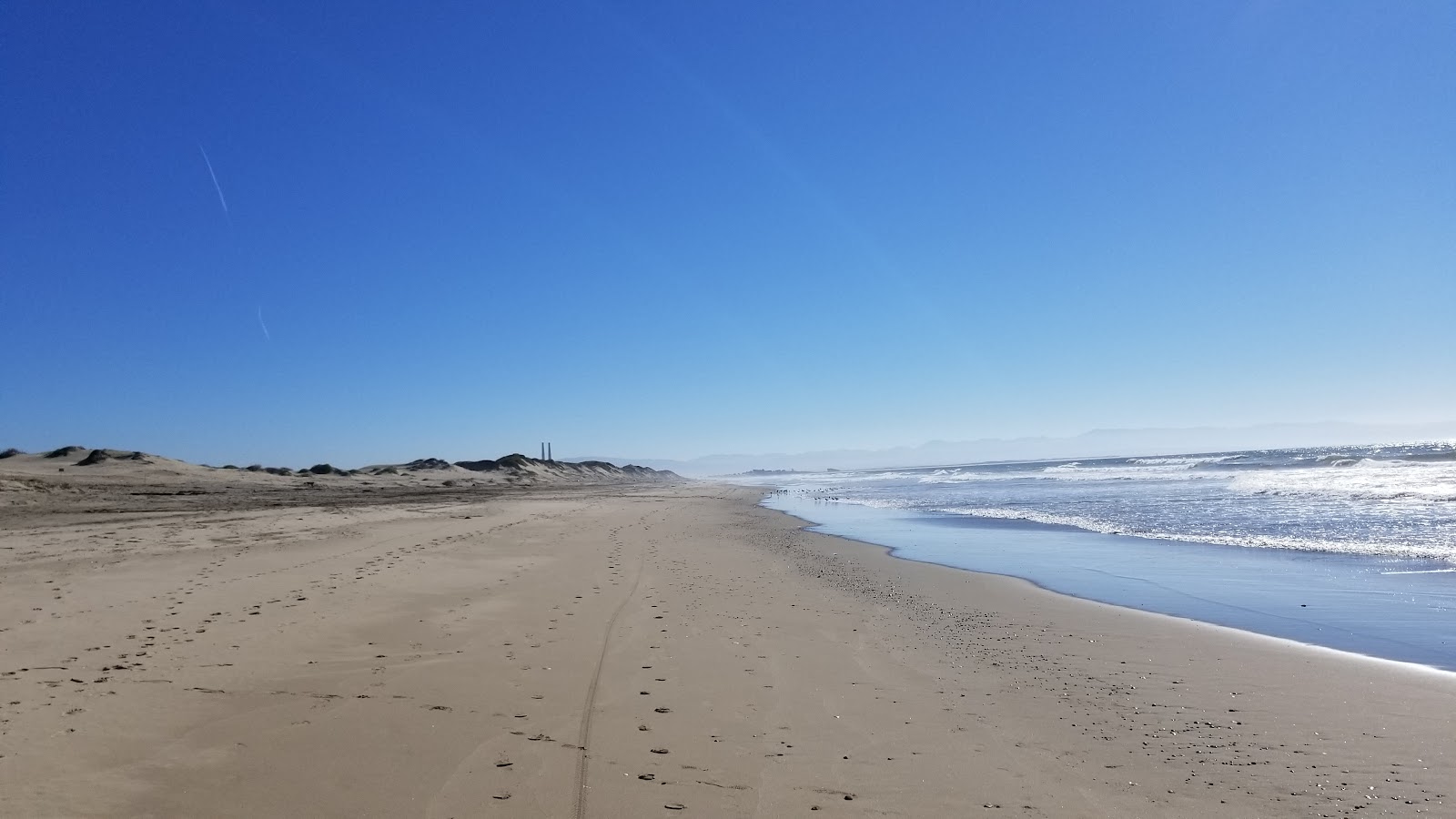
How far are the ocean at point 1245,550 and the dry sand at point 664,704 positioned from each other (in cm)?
138

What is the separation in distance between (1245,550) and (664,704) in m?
14.8

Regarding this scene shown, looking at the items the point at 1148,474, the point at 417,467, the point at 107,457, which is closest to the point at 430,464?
the point at 417,467

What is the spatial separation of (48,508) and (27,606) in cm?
2110

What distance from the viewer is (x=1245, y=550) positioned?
15430 millimetres

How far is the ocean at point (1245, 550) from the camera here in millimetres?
9375

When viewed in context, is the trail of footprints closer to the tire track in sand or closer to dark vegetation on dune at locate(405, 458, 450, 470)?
the tire track in sand

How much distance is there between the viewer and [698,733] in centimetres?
557

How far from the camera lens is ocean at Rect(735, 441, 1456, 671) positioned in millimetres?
9375

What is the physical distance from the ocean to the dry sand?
1.38 m

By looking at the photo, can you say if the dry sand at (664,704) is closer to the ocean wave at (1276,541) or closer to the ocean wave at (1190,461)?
the ocean wave at (1276,541)

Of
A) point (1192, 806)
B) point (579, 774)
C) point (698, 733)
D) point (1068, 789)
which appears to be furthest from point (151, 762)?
point (1192, 806)

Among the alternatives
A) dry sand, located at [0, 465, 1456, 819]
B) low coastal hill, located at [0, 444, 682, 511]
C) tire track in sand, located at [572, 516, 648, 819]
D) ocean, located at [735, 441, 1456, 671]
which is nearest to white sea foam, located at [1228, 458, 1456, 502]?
ocean, located at [735, 441, 1456, 671]

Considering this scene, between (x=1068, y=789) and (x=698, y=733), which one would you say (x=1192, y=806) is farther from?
(x=698, y=733)

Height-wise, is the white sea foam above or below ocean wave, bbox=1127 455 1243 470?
below
